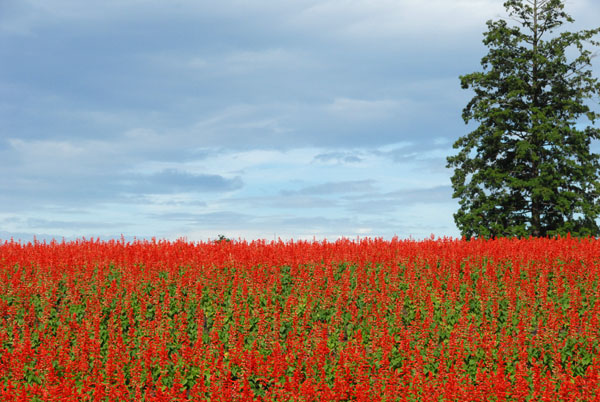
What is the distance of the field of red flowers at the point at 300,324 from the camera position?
757 cm

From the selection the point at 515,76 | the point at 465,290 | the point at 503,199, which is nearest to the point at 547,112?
the point at 515,76

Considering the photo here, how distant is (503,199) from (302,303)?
683 inches

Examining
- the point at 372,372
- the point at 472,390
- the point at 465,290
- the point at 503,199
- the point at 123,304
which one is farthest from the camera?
Answer: the point at 503,199

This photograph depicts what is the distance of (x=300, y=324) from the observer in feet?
32.9

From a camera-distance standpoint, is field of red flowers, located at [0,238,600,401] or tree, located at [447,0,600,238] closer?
A: field of red flowers, located at [0,238,600,401]

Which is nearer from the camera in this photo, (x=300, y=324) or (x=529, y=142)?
(x=300, y=324)

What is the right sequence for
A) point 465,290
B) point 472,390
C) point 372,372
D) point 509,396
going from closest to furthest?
point 472,390
point 509,396
point 372,372
point 465,290

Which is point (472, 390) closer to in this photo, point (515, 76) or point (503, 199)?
point (503, 199)

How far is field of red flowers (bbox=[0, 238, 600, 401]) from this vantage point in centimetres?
757

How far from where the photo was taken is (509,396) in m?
7.68

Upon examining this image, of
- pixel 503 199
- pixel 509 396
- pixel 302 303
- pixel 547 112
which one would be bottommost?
pixel 509 396

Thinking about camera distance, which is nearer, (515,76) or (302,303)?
(302,303)

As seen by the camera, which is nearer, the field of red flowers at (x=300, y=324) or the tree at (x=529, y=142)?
the field of red flowers at (x=300, y=324)

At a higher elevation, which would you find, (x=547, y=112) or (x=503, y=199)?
(x=547, y=112)
